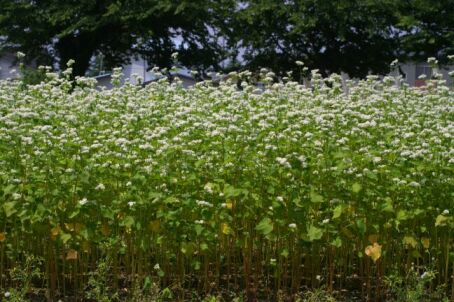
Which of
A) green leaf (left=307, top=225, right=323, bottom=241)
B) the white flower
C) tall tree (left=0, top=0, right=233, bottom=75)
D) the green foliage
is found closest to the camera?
green leaf (left=307, top=225, right=323, bottom=241)

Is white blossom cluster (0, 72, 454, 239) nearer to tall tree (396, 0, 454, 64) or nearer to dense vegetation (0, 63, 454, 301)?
dense vegetation (0, 63, 454, 301)

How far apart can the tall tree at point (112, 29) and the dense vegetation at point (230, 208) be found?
54.3ft

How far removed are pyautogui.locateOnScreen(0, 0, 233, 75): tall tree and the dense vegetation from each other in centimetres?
1656

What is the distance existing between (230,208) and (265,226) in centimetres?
34

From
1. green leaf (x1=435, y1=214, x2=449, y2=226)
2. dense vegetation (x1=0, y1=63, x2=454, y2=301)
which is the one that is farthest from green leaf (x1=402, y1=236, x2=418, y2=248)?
green leaf (x1=435, y1=214, x2=449, y2=226)

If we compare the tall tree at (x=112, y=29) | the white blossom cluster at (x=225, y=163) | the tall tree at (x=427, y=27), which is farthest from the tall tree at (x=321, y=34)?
the white blossom cluster at (x=225, y=163)

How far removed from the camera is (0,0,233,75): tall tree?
21.8 meters

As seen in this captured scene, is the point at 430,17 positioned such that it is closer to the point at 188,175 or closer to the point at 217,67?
the point at 217,67

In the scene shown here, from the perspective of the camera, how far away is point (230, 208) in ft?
14.5

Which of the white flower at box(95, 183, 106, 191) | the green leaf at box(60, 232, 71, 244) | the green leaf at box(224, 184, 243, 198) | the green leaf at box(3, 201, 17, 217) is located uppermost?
the white flower at box(95, 183, 106, 191)

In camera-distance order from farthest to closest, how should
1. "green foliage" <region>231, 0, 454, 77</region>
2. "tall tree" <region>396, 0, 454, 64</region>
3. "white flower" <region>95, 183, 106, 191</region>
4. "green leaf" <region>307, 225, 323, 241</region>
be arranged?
"green foliage" <region>231, 0, 454, 77</region>
"tall tree" <region>396, 0, 454, 64</region>
"white flower" <region>95, 183, 106, 191</region>
"green leaf" <region>307, 225, 323, 241</region>

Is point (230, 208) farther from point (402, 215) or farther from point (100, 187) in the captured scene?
point (402, 215)

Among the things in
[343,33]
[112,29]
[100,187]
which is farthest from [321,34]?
[100,187]

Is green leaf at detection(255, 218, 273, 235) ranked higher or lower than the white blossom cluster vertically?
lower
